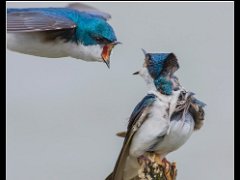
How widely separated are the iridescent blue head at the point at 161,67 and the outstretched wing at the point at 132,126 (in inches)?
2.7

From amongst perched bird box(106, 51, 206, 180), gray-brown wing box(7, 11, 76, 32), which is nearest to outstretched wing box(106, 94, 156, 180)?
perched bird box(106, 51, 206, 180)

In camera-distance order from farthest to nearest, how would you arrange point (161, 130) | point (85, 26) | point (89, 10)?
point (89, 10) < point (85, 26) < point (161, 130)

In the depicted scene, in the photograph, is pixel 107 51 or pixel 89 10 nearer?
pixel 107 51

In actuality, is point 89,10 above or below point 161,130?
above

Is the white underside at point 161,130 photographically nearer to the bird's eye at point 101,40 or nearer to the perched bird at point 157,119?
the perched bird at point 157,119

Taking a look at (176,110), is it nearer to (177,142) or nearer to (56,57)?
(177,142)

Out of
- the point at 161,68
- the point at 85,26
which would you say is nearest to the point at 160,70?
the point at 161,68

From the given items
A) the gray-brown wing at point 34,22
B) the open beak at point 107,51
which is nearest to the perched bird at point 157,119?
the open beak at point 107,51

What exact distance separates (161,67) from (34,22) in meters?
0.54

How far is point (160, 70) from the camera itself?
15.2 ft

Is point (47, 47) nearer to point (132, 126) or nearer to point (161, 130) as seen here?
point (132, 126)

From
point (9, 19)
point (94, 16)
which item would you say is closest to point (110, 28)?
point (94, 16)

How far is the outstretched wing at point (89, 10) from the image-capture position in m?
4.96

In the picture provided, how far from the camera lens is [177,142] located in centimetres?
462
